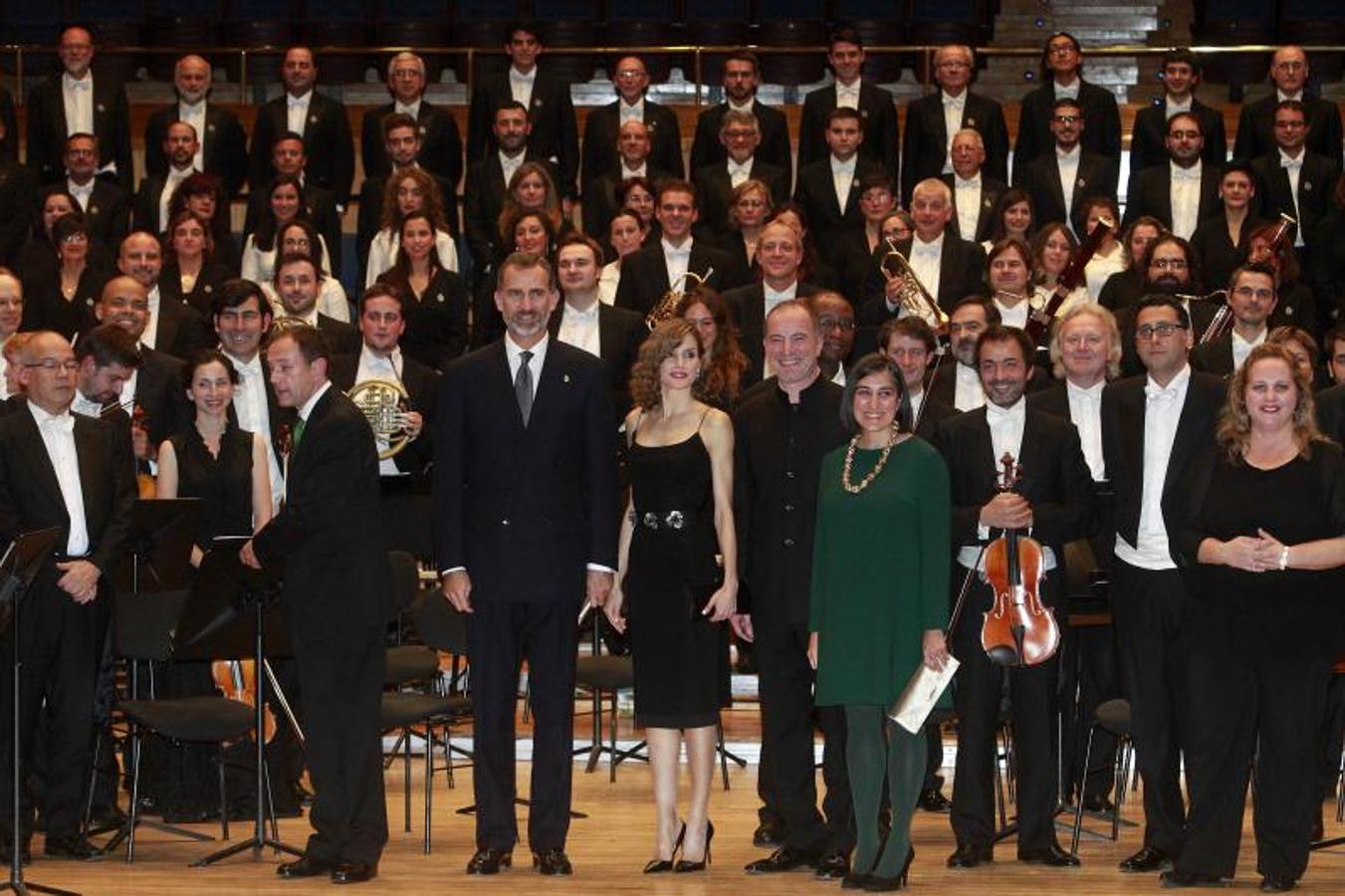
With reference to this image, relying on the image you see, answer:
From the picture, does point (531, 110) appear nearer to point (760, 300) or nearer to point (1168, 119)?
point (1168, 119)

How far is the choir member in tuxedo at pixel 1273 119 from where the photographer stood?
34.3 ft

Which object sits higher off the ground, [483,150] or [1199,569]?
[483,150]

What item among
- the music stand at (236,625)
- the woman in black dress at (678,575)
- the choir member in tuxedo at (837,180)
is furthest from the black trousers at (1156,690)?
the choir member in tuxedo at (837,180)

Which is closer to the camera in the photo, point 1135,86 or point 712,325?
point 712,325

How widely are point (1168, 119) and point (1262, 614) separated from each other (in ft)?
17.8

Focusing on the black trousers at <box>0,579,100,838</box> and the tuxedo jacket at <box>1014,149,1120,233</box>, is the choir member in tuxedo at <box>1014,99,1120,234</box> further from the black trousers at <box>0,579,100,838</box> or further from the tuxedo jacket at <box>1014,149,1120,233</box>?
the black trousers at <box>0,579,100,838</box>

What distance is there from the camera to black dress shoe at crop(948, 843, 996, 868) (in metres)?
Answer: 5.67

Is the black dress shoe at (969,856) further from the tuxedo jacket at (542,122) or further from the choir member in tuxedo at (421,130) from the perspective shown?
the choir member in tuxedo at (421,130)

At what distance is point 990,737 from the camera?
5723mm

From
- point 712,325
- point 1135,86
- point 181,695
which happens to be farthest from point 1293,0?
point 181,695

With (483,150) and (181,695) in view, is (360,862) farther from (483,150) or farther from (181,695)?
(483,150)

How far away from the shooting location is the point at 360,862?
5.51m

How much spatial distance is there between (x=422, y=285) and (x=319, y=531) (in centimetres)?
312

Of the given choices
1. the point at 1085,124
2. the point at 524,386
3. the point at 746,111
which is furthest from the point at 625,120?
the point at 524,386
